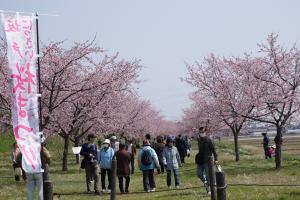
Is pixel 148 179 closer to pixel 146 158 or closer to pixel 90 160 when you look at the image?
pixel 146 158

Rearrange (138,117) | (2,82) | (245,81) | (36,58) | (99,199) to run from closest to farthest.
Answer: (36,58) → (99,199) → (2,82) → (245,81) → (138,117)

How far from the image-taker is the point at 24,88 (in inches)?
356

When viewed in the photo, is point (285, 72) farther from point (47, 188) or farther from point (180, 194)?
point (47, 188)

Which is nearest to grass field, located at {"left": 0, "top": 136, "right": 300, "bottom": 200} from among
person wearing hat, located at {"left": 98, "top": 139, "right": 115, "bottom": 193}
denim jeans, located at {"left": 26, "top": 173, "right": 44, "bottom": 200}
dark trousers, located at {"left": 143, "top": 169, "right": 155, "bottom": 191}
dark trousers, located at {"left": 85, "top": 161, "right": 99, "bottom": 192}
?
dark trousers, located at {"left": 143, "top": 169, "right": 155, "bottom": 191}

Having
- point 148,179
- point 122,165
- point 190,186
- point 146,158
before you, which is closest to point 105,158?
point 122,165

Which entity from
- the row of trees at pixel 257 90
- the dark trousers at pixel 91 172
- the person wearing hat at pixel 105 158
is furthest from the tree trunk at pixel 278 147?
the dark trousers at pixel 91 172

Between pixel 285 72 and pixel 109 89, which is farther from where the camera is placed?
pixel 285 72

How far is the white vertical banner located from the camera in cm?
886

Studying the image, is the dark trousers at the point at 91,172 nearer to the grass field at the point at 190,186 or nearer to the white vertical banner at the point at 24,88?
the grass field at the point at 190,186

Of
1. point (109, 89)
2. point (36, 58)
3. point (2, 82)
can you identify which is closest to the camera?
point (36, 58)

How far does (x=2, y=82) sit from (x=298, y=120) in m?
16.7

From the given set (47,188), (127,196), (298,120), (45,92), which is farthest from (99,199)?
(298,120)

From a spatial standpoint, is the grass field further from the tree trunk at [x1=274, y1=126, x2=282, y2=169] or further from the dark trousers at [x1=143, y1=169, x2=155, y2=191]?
the tree trunk at [x1=274, y1=126, x2=282, y2=169]

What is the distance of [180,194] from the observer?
44.6 feet
